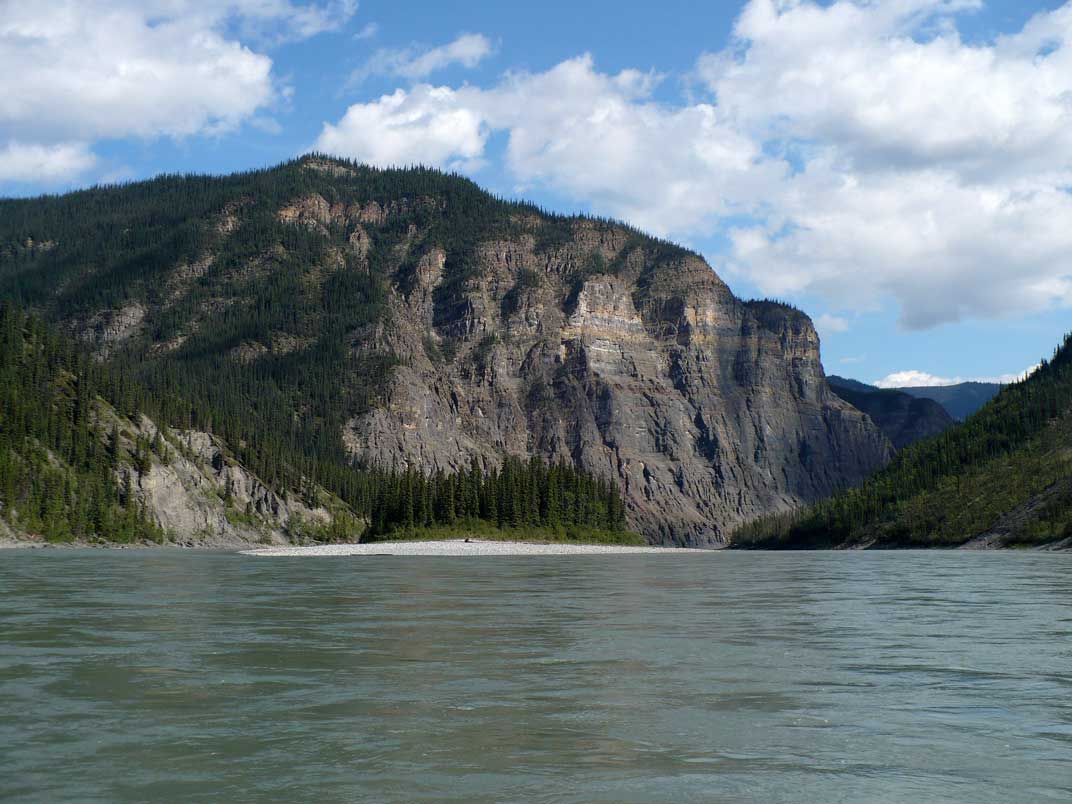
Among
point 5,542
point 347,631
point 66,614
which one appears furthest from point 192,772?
point 5,542

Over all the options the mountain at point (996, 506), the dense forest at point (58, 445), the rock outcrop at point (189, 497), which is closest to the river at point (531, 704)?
the dense forest at point (58, 445)

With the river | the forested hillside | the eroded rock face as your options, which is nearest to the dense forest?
the forested hillside

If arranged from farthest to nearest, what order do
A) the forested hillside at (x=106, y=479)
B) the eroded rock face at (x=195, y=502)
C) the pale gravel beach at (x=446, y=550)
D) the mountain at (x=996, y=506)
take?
1. the eroded rock face at (x=195, y=502)
2. the mountain at (x=996, y=506)
3. the forested hillside at (x=106, y=479)
4. the pale gravel beach at (x=446, y=550)

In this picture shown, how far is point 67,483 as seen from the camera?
148000 millimetres

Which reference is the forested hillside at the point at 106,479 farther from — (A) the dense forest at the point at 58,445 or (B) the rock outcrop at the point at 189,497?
(B) the rock outcrop at the point at 189,497

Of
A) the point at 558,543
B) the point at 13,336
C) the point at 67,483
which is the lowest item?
the point at 558,543

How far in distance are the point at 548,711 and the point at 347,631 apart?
14165 mm

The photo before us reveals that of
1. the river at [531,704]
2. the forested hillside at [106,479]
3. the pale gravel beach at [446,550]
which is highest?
the forested hillside at [106,479]

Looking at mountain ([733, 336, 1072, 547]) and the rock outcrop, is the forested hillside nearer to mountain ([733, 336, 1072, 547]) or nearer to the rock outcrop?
the rock outcrop

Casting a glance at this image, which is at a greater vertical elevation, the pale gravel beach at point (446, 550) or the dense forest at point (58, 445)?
the dense forest at point (58, 445)

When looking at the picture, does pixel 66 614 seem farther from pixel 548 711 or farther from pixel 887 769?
pixel 887 769

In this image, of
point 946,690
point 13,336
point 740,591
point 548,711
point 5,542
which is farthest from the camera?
point 13,336

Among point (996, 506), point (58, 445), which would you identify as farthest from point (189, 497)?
point (996, 506)

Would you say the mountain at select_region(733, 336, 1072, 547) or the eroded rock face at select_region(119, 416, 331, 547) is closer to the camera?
the mountain at select_region(733, 336, 1072, 547)
